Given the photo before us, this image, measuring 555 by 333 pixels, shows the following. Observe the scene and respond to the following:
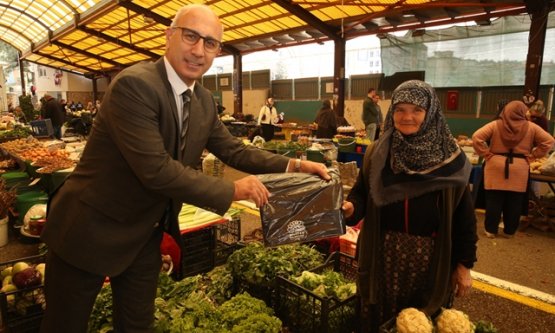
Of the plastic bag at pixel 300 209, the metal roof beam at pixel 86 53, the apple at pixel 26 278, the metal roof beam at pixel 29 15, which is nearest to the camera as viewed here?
the plastic bag at pixel 300 209

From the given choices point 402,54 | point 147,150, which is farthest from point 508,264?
point 402,54

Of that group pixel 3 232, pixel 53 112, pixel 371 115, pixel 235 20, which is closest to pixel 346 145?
pixel 371 115

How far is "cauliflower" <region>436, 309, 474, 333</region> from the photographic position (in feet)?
6.34

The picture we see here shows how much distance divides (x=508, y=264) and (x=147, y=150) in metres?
4.12

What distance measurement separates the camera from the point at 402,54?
1302cm

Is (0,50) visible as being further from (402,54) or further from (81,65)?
(402,54)

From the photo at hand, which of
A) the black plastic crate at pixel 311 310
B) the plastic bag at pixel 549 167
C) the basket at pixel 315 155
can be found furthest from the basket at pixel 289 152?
the black plastic crate at pixel 311 310

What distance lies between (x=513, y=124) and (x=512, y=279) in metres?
1.88

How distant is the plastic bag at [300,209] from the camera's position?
197 centimetres

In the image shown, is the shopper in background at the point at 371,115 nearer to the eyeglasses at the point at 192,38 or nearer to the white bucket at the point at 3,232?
the white bucket at the point at 3,232

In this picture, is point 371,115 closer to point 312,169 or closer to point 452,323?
point 312,169

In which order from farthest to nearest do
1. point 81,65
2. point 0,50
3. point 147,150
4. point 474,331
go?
point 0,50 → point 81,65 → point 474,331 → point 147,150

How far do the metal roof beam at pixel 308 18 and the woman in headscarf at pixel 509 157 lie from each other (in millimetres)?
8477

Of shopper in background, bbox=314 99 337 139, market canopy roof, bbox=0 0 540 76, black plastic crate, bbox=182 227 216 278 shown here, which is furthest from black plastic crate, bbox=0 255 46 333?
market canopy roof, bbox=0 0 540 76
